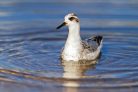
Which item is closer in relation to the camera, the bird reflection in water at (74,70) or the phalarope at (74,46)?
the bird reflection in water at (74,70)

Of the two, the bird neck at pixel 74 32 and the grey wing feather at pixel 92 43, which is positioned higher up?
Result: the bird neck at pixel 74 32

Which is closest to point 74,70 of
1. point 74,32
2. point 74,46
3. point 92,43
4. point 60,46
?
point 74,46

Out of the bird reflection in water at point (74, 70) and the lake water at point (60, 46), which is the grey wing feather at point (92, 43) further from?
the bird reflection in water at point (74, 70)

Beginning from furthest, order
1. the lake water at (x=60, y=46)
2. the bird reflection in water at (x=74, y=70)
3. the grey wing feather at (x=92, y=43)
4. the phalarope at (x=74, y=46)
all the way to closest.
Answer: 1. the grey wing feather at (x=92, y=43)
2. the phalarope at (x=74, y=46)
3. the bird reflection in water at (x=74, y=70)
4. the lake water at (x=60, y=46)

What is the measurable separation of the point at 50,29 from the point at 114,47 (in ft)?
8.94

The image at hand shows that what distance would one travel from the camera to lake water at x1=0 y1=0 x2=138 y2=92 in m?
16.2

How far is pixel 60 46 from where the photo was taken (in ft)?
65.7

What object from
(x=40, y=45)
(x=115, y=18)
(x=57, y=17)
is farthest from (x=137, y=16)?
(x=40, y=45)

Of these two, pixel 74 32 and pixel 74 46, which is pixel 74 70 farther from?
pixel 74 32

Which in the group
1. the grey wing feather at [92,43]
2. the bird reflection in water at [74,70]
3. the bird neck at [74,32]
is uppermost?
the bird neck at [74,32]

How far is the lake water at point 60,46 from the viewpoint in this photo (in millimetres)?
16219

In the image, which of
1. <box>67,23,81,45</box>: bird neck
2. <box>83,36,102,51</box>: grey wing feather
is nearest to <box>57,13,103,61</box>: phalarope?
<box>67,23,81,45</box>: bird neck

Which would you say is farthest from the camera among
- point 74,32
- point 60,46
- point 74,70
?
point 60,46

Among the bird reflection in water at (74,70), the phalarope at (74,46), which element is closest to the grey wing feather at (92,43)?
the phalarope at (74,46)
